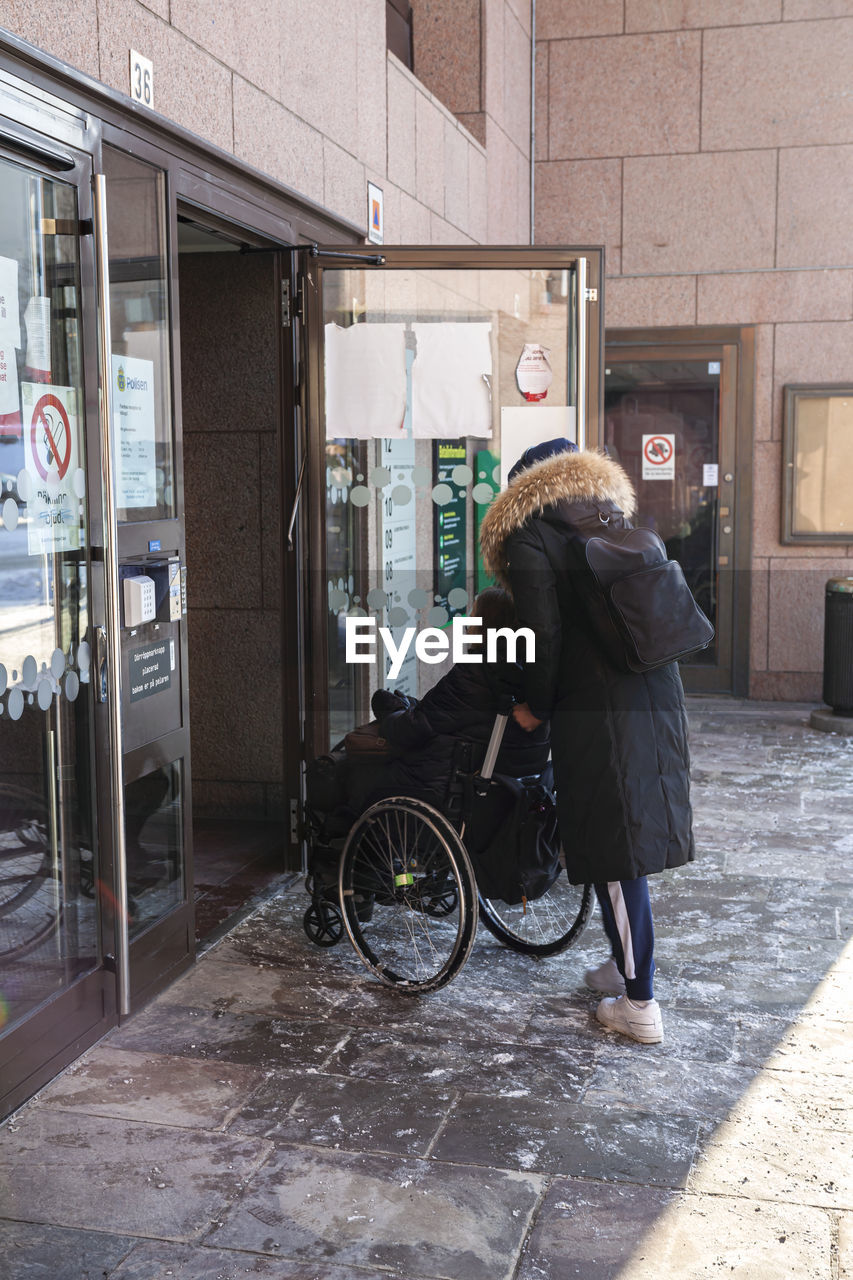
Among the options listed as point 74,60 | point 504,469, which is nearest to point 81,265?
point 74,60

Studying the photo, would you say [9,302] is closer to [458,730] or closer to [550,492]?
[550,492]

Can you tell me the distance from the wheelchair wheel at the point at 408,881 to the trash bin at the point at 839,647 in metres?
4.57

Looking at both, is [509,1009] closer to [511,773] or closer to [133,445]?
[511,773]

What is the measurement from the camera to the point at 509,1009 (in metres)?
3.84

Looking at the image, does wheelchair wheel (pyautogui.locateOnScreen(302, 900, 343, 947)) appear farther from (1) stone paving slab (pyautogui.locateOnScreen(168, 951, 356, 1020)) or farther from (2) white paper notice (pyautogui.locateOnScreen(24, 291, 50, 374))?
(2) white paper notice (pyautogui.locateOnScreen(24, 291, 50, 374))

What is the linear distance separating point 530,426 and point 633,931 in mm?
2152

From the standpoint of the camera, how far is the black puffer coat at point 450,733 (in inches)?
152

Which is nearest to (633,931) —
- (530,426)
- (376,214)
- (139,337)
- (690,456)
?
(530,426)

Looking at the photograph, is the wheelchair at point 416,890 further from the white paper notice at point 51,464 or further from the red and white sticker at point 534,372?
the red and white sticker at point 534,372

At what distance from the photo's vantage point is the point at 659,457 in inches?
365

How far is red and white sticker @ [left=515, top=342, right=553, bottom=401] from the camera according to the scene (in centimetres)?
493

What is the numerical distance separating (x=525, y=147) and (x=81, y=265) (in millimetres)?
6379

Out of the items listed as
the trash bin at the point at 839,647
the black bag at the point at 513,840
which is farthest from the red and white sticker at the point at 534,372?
the trash bin at the point at 839,647

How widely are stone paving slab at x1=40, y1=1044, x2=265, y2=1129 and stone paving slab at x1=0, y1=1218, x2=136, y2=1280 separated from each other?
496mm
